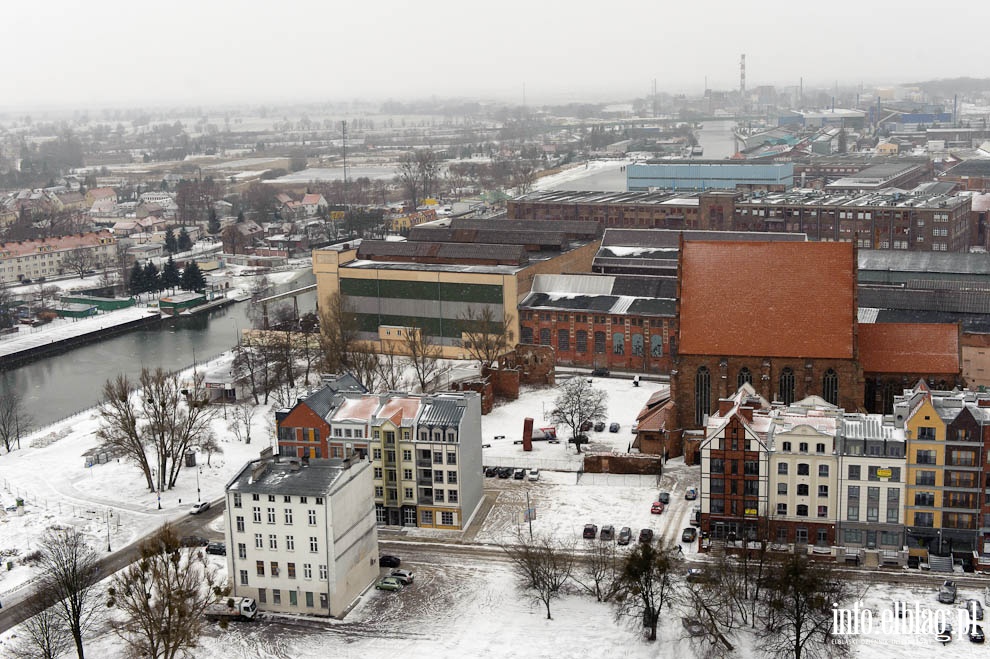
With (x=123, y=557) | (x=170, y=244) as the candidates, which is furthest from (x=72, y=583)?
(x=170, y=244)

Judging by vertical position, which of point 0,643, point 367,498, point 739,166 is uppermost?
point 739,166

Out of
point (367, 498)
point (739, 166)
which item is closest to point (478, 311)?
point (367, 498)

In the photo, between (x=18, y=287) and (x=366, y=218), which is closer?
(x=18, y=287)

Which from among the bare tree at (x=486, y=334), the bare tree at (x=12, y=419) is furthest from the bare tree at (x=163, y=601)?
the bare tree at (x=486, y=334)

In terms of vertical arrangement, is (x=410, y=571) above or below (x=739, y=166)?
below

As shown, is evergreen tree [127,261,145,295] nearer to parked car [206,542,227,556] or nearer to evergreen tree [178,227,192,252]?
evergreen tree [178,227,192,252]

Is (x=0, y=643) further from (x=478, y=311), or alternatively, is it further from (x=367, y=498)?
(x=478, y=311)

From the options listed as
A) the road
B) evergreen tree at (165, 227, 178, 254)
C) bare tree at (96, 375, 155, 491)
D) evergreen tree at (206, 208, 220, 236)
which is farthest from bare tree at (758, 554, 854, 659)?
evergreen tree at (206, 208, 220, 236)

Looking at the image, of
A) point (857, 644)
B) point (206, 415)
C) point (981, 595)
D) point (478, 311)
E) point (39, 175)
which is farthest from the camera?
point (39, 175)
